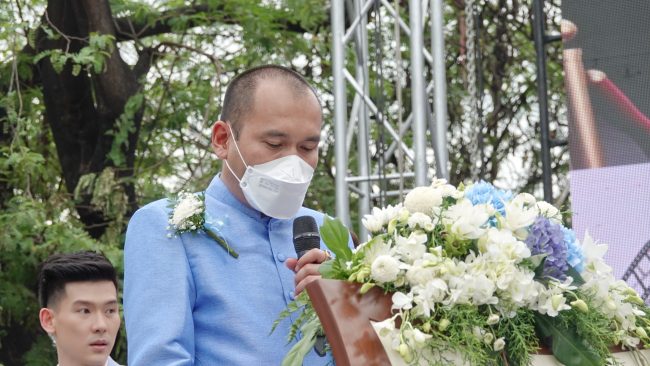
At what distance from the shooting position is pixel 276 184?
2764 mm

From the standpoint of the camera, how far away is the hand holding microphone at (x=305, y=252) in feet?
7.75

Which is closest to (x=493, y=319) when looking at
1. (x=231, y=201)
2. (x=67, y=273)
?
(x=231, y=201)

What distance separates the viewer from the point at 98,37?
307 inches

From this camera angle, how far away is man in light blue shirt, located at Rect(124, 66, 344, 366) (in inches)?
101

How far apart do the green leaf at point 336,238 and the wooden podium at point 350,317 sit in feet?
0.51

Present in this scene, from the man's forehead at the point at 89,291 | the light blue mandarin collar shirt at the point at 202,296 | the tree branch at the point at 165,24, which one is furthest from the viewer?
the tree branch at the point at 165,24

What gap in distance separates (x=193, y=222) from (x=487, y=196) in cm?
76

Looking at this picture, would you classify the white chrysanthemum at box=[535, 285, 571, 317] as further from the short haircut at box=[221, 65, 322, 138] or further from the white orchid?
the short haircut at box=[221, 65, 322, 138]

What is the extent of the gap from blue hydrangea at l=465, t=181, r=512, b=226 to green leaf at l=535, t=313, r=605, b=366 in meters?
0.22

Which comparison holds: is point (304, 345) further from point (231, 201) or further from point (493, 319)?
point (231, 201)

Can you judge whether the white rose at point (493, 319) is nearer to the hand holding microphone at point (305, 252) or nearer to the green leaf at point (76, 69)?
the hand holding microphone at point (305, 252)

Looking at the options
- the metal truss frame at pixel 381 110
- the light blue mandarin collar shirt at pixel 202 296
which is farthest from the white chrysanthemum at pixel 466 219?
the metal truss frame at pixel 381 110

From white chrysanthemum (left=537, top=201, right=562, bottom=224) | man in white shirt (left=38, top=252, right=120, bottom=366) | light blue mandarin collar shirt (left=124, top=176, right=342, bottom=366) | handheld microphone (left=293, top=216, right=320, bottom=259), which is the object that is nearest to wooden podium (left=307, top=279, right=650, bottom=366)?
white chrysanthemum (left=537, top=201, right=562, bottom=224)

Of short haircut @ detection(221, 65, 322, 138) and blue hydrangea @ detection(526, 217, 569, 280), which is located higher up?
short haircut @ detection(221, 65, 322, 138)
